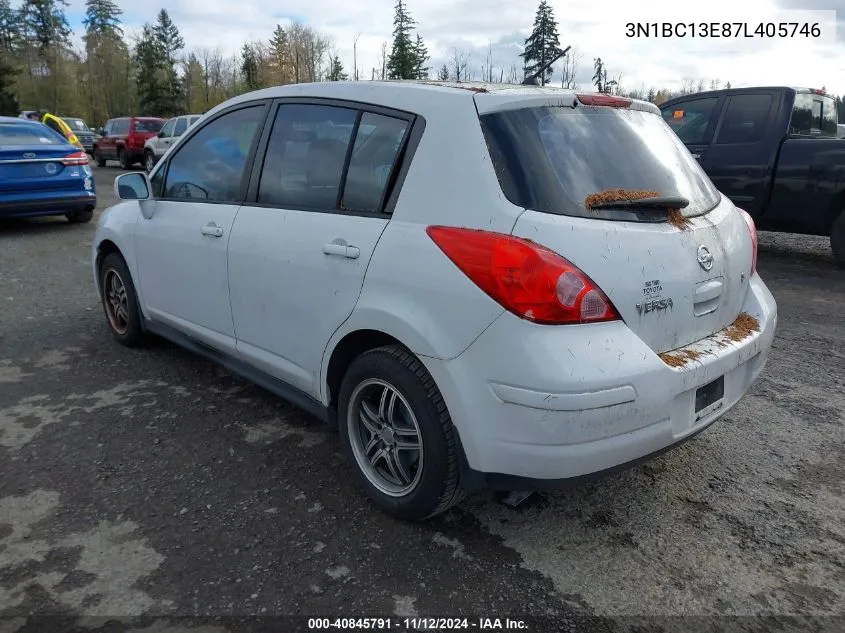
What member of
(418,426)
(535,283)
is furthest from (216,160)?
(535,283)

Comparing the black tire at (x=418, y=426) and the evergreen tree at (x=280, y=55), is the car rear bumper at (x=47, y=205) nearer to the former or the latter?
the black tire at (x=418, y=426)

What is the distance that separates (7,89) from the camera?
56.1 metres

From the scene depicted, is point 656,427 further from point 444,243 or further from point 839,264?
point 839,264

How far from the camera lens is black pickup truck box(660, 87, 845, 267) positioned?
23.5ft

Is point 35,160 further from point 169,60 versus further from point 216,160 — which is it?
point 169,60

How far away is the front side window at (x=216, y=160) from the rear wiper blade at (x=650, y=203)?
1896 millimetres

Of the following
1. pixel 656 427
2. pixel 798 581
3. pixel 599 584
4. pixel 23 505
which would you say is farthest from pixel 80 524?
pixel 798 581

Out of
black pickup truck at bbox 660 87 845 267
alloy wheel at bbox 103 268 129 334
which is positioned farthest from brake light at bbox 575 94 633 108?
black pickup truck at bbox 660 87 845 267

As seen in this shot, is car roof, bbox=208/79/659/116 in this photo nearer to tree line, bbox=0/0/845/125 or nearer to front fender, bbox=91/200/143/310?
front fender, bbox=91/200/143/310

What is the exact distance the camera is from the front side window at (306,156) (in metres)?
2.92

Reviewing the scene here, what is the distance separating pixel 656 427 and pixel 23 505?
2569 millimetres

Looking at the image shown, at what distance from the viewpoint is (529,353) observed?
6.98ft

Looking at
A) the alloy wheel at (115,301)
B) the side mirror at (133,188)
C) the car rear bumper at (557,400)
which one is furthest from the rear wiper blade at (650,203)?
the alloy wheel at (115,301)

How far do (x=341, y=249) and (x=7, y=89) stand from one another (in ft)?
218
